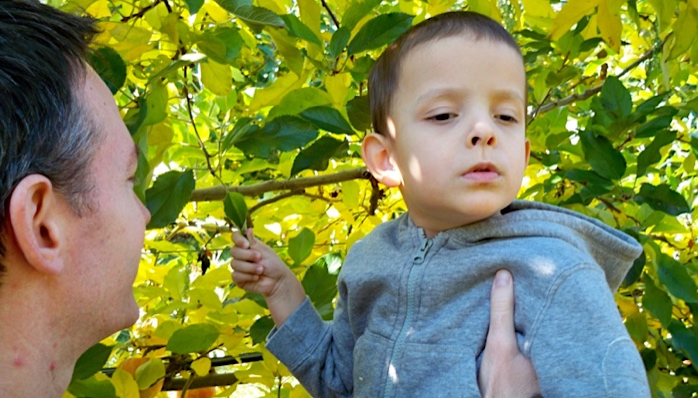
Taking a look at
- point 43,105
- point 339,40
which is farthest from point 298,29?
point 43,105

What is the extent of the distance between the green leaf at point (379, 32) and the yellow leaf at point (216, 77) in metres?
0.29

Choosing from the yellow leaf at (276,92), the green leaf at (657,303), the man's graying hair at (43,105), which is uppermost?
the man's graying hair at (43,105)

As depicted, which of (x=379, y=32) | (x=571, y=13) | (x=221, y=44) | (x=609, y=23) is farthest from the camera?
(x=609, y=23)

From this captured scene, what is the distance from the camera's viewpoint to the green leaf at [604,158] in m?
1.66

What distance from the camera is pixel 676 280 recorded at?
66.4 inches

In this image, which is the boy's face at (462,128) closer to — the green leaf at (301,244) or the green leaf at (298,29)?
the green leaf at (298,29)

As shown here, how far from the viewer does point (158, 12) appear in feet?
5.33

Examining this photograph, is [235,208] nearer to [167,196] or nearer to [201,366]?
[167,196]

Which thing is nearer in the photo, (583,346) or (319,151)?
(583,346)

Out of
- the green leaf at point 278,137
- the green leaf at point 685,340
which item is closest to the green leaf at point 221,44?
the green leaf at point 278,137

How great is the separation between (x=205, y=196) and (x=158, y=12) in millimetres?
405

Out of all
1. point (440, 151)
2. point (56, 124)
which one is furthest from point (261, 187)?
point (56, 124)

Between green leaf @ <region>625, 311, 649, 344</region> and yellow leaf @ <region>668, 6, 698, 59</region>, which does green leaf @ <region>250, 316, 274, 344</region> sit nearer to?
green leaf @ <region>625, 311, 649, 344</region>

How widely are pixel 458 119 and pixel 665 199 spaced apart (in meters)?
0.57
